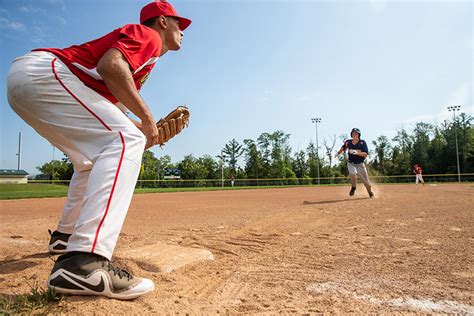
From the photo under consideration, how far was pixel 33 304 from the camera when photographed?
1.31 meters

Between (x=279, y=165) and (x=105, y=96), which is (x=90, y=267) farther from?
(x=279, y=165)

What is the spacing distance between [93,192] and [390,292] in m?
1.62

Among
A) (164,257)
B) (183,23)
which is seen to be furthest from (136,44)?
(164,257)

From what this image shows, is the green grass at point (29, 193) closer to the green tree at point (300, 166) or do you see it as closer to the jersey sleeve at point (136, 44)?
the jersey sleeve at point (136, 44)

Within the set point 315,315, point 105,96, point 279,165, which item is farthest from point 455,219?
point 279,165

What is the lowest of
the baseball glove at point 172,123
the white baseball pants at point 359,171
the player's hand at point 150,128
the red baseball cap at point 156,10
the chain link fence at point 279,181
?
the chain link fence at point 279,181

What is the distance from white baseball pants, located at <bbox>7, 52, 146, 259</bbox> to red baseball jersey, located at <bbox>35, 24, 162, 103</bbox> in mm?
56

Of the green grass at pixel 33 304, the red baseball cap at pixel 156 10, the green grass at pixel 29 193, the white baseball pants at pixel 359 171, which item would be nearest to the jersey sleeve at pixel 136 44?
the red baseball cap at pixel 156 10

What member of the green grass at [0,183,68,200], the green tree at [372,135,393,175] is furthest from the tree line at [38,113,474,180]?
the green grass at [0,183,68,200]

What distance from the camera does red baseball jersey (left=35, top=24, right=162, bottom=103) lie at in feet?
5.43

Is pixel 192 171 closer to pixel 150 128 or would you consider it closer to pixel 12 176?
pixel 12 176

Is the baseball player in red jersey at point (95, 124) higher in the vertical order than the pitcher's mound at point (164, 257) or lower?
higher

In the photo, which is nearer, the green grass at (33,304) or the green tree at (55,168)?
the green grass at (33,304)

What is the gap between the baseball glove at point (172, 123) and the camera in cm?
225
